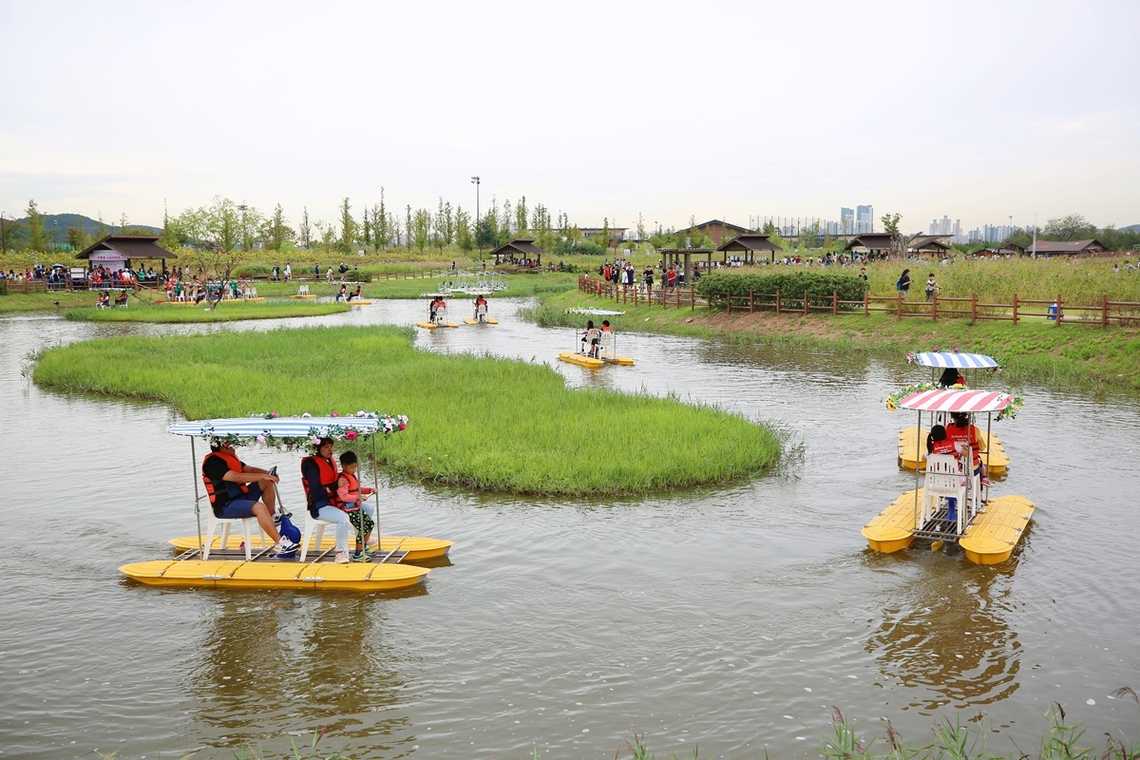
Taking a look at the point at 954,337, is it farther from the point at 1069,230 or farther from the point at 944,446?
the point at 1069,230

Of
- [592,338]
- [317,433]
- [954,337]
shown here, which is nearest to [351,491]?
[317,433]

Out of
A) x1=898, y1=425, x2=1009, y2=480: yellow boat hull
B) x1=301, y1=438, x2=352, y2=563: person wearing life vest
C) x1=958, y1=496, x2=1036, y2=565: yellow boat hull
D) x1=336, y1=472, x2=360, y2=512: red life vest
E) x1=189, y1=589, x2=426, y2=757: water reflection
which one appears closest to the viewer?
x1=189, y1=589, x2=426, y2=757: water reflection

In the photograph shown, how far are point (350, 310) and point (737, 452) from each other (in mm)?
43950

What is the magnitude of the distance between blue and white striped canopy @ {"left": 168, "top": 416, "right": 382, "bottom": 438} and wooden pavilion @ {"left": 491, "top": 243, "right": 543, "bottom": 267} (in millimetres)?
83761

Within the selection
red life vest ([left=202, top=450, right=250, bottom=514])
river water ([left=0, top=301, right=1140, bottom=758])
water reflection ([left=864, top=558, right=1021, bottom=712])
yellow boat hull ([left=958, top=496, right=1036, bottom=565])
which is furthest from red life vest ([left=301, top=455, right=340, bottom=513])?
yellow boat hull ([left=958, top=496, right=1036, bottom=565])

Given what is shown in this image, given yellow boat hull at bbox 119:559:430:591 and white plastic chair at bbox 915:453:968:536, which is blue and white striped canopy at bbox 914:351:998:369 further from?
yellow boat hull at bbox 119:559:430:591

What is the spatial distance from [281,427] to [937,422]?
9452 millimetres

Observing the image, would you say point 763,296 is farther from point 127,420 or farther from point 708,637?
point 708,637

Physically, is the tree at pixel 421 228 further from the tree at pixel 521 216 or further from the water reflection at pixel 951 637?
the water reflection at pixel 951 637

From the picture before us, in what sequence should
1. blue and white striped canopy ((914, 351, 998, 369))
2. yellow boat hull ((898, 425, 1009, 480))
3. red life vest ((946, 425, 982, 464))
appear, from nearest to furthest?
red life vest ((946, 425, 982, 464)) → blue and white striped canopy ((914, 351, 998, 369)) → yellow boat hull ((898, 425, 1009, 480))

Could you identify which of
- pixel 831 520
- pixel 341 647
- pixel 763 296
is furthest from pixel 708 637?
pixel 763 296

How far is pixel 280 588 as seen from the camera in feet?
38.2

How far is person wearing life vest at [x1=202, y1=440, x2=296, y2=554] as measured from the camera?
11898 mm

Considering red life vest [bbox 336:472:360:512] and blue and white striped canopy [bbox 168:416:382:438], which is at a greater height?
blue and white striped canopy [bbox 168:416:382:438]
